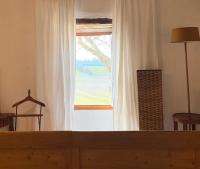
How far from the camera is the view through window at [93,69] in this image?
17.3ft

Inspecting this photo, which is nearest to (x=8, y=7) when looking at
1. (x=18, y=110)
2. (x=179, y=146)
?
(x=18, y=110)

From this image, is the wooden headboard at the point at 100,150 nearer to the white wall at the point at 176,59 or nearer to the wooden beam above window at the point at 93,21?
the white wall at the point at 176,59

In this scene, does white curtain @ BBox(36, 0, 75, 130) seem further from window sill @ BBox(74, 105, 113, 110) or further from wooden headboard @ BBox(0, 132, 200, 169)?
wooden headboard @ BBox(0, 132, 200, 169)

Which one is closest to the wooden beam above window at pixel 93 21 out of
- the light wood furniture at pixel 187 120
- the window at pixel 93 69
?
the window at pixel 93 69

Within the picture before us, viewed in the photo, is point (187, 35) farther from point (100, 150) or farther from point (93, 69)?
point (100, 150)

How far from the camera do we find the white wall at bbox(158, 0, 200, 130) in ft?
15.8

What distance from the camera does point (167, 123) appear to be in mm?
4871

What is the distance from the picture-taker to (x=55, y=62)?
4832 millimetres

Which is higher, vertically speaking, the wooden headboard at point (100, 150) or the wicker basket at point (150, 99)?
the wicker basket at point (150, 99)

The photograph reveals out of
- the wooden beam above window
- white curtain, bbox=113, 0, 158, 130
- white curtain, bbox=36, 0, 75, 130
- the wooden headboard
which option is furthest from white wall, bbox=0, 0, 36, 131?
the wooden headboard

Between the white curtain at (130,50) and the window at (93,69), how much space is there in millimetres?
451

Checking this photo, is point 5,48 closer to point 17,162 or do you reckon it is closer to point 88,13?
point 88,13

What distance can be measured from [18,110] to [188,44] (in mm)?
2751

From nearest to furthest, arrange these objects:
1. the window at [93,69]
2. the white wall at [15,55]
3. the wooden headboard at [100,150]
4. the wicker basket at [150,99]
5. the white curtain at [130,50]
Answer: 1. the wooden headboard at [100,150]
2. the wicker basket at [150,99]
3. the white curtain at [130,50]
4. the white wall at [15,55]
5. the window at [93,69]
